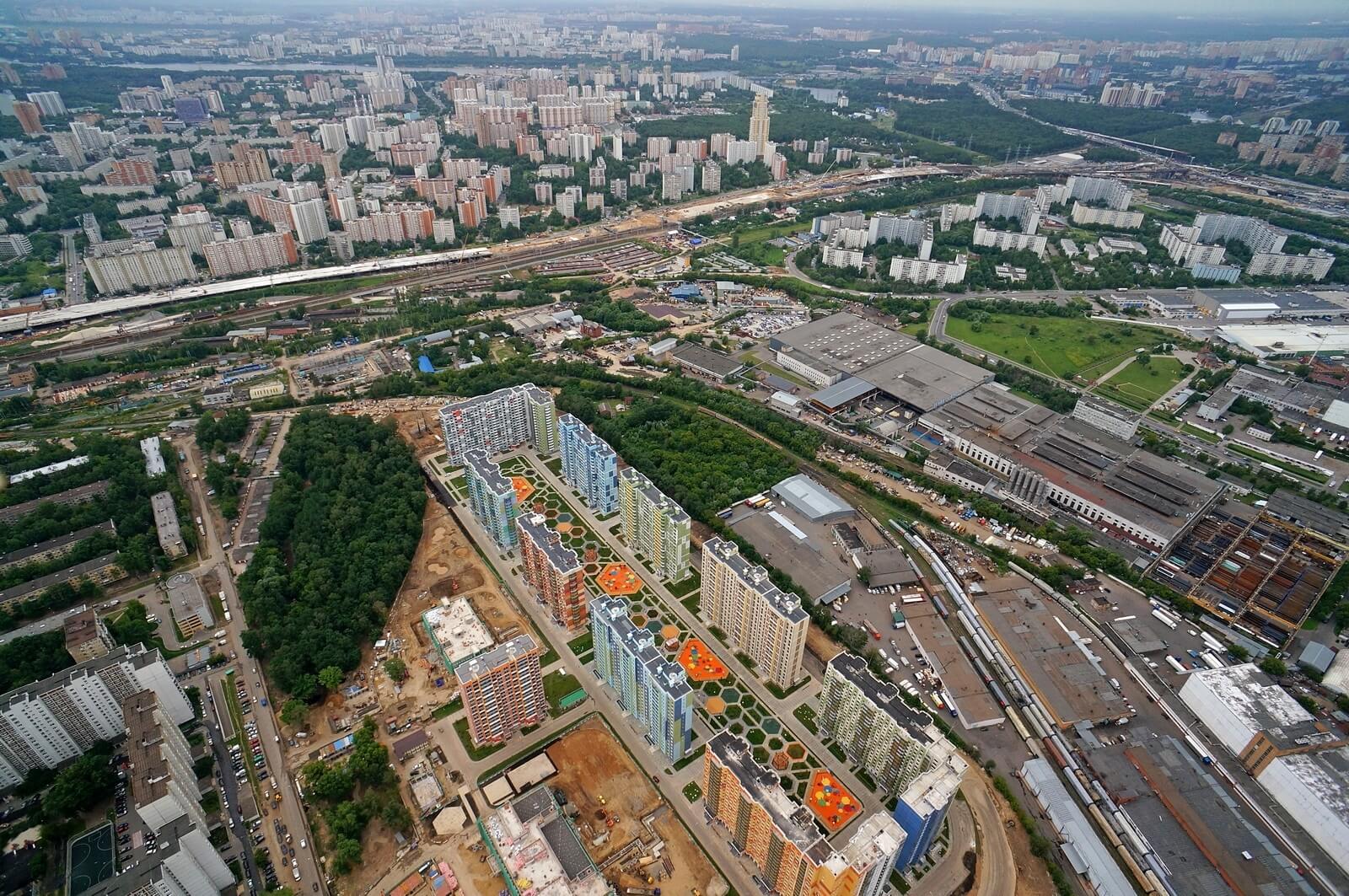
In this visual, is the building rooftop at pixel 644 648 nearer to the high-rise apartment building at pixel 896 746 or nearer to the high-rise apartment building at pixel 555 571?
the high-rise apartment building at pixel 555 571

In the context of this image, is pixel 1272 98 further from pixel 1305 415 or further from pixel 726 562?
pixel 726 562

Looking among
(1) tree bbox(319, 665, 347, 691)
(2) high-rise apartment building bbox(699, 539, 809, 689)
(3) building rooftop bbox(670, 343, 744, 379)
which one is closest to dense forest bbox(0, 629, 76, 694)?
(1) tree bbox(319, 665, 347, 691)

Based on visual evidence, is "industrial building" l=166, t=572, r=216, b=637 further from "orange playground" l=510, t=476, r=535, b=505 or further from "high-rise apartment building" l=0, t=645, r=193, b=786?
"orange playground" l=510, t=476, r=535, b=505

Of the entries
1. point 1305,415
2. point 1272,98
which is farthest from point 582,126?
point 1272,98

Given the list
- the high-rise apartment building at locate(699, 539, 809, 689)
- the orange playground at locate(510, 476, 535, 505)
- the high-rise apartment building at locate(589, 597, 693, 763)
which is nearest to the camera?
the high-rise apartment building at locate(589, 597, 693, 763)

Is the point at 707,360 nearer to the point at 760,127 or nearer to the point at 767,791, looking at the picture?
the point at 767,791

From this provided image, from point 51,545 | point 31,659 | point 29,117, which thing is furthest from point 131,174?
point 31,659

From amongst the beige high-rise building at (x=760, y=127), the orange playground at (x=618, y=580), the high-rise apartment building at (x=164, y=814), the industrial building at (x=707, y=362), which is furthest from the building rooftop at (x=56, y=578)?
the beige high-rise building at (x=760, y=127)
